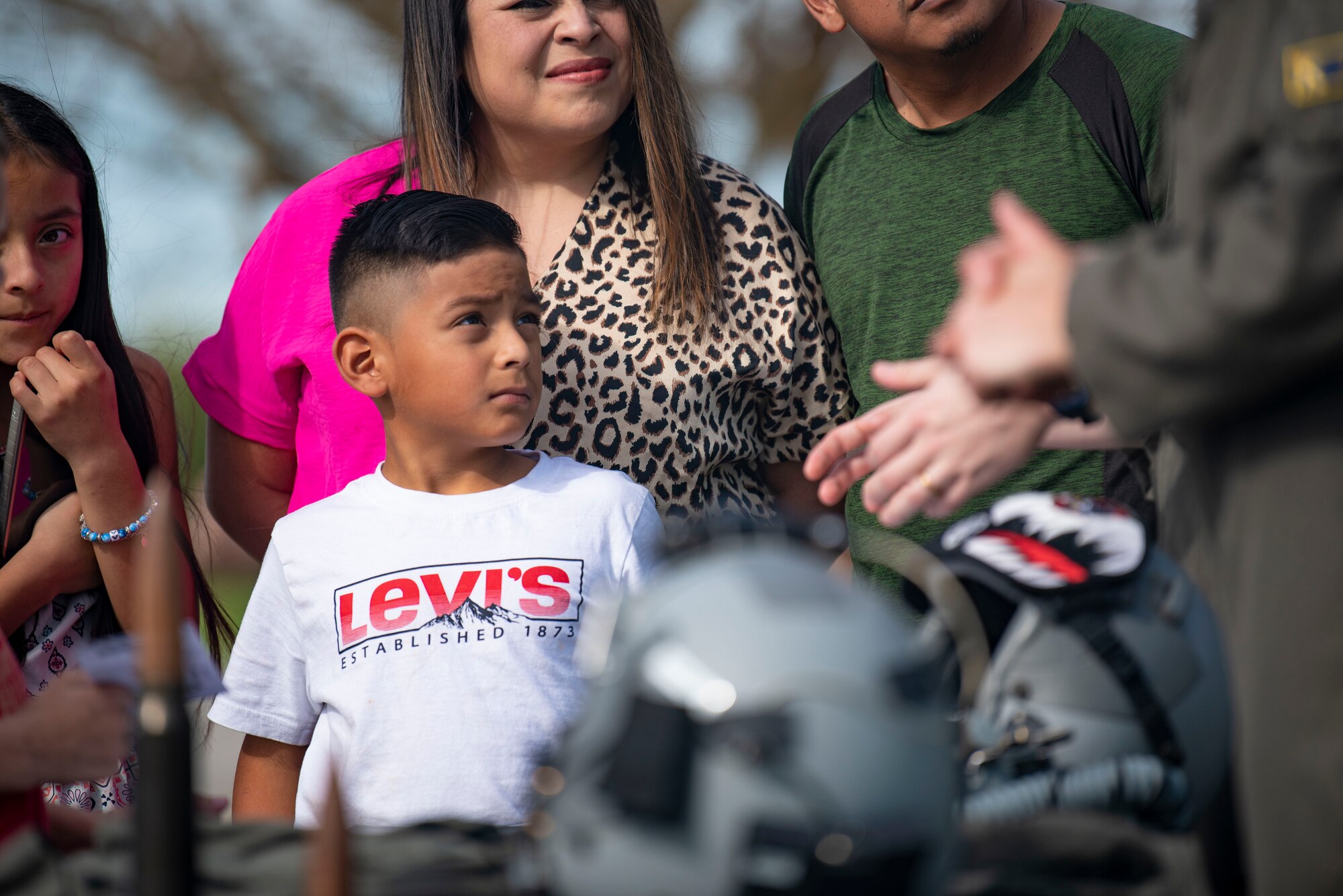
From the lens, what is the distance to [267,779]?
90.4 inches

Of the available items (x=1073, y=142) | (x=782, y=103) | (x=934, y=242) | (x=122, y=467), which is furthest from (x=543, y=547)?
(x=782, y=103)

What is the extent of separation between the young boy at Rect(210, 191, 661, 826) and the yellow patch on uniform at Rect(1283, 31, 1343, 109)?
1.19 m

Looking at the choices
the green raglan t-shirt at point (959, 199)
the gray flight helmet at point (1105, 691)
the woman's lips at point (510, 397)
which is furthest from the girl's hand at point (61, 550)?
the gray flight helmet at point (1105, 691)

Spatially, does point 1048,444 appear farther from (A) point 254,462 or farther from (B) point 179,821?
(A) point 254,462

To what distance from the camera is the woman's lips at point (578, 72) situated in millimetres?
2518

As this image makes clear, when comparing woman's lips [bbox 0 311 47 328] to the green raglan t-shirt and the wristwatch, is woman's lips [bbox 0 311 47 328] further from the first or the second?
the wristwatch

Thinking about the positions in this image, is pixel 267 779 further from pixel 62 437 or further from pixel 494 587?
pixel 62 437

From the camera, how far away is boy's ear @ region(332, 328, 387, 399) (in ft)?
7.84

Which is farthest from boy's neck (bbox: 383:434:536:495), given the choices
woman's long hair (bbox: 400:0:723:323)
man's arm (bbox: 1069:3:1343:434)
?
man's arm (bbox: 1069:3:1343:434)

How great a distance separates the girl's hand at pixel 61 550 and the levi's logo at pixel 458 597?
595mm

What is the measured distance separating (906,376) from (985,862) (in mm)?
543

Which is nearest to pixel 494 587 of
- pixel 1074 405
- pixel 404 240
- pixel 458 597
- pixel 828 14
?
pixel 458 597

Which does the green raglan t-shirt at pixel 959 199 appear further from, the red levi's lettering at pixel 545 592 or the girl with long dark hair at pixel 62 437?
Answer: the girl with long dark hair at pixel 62 437

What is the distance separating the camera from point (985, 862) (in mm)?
1270
